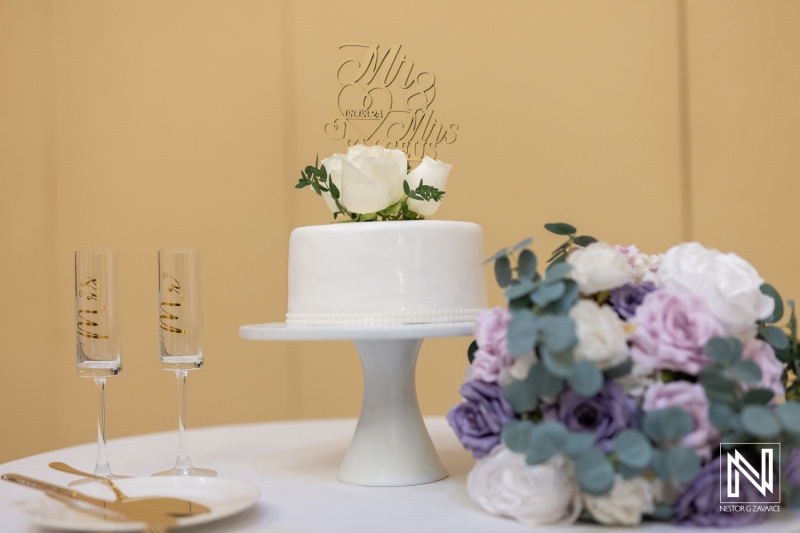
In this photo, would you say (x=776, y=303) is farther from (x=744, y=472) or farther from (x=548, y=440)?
(x=548, y=440)

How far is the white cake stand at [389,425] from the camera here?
4.32 ft

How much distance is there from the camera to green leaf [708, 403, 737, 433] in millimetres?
911

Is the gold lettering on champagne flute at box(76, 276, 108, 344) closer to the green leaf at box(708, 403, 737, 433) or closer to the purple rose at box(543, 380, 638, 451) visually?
the purple rose at box(543, 380, 638, 451)

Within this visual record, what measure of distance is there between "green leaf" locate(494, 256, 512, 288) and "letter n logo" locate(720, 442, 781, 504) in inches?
11.9

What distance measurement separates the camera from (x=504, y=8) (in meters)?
3.60

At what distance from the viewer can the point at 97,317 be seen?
1.35 m

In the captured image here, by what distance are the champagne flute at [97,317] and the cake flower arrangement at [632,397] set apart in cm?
64

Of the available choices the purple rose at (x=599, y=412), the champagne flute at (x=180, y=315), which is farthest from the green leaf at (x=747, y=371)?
the champagne flute at (x=180, y=315)

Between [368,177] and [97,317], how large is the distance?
0.48 m

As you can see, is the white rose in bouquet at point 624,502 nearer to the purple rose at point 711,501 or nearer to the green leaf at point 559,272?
the purple rose at point 711,501

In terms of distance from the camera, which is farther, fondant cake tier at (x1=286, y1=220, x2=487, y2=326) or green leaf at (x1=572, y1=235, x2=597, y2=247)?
fondant cake tier at (x1=286, y1=220, x2=487, y2=326)

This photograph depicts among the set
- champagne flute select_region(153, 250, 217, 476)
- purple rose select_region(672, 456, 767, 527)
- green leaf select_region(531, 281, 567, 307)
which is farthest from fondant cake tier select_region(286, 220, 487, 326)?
purple rose select_region(672, 456, 767, 527)

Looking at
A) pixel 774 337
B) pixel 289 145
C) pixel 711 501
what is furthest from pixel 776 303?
pixel 289 145

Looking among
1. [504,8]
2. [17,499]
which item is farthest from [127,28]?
[17,499]
